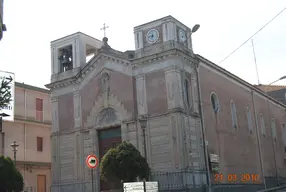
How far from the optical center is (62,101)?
92.9 ft

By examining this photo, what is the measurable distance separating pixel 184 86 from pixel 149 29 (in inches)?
149

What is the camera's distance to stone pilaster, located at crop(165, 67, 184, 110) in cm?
2352

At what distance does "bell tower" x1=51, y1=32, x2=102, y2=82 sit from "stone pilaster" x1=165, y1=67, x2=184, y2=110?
261 inches

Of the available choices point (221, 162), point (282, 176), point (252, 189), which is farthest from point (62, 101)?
point (282, 176)

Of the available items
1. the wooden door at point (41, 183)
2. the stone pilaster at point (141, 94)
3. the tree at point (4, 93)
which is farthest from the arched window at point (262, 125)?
the tree at point (4, 93)

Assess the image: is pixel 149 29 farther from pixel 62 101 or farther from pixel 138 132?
pixel 62 101

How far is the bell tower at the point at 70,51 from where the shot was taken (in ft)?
91.6

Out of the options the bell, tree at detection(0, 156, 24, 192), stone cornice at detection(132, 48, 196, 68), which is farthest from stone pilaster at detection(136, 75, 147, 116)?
tree at detection(0, 156, 24, 192)

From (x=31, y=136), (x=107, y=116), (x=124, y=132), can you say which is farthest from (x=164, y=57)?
A: (x=31, y=136)

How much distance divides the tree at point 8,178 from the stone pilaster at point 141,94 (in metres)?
7.36

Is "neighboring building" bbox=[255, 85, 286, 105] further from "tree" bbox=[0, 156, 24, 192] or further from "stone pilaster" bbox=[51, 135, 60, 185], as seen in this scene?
"tree" bbox=[0, 156, 24, 192]

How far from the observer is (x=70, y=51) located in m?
28.9

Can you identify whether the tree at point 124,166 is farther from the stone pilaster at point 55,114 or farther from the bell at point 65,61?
the bell at point 65,61

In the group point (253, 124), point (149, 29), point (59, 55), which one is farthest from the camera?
point (253, 124)
